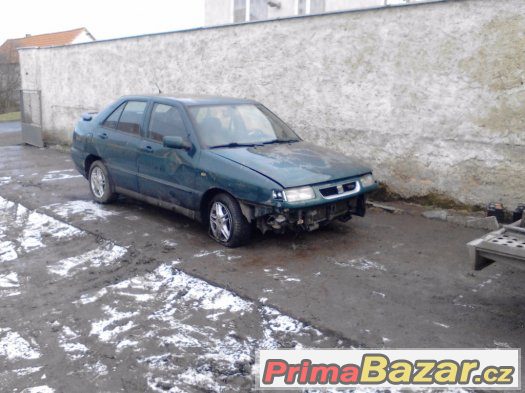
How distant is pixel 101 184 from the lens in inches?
307

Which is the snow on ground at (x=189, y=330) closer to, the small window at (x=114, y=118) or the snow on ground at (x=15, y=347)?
the snow on ground at (x=15, y=347)

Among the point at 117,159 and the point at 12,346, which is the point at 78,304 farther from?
the point at 117,159

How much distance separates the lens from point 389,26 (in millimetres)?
7566

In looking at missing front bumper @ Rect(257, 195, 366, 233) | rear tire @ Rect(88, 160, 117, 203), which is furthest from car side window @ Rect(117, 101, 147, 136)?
missing front bumper @ Rect(257, 195, 366, 233)

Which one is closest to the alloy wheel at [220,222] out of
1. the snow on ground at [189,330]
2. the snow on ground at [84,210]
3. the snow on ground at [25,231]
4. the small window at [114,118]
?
the snow on ground at [189,330]

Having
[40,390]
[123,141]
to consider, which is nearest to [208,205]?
[123,141]

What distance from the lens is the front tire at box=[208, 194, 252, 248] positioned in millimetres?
5715

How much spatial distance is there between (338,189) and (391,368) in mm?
2549

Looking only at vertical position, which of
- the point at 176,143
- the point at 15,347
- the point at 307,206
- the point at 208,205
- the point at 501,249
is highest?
the point at 176,143

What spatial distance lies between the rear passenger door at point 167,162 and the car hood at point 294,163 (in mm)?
488

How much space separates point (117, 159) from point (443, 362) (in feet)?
17.0

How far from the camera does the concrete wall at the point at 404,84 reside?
6.70 m

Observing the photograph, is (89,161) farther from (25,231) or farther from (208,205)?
(208,205)

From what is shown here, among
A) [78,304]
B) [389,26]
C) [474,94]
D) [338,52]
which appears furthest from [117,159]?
[474,94]
